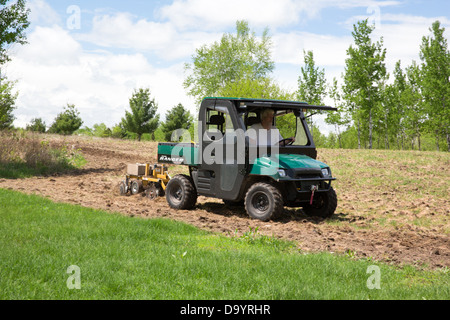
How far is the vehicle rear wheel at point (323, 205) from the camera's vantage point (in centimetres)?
905

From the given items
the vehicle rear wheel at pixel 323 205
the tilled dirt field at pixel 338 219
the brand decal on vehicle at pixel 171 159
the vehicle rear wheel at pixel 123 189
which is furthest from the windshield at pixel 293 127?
the vehicle rear wheel at pixel 123 189

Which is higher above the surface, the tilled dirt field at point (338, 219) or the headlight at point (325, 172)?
the headlight at point (325, 172)

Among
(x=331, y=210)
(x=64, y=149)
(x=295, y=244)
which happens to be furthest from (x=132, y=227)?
(x=64, y=149)

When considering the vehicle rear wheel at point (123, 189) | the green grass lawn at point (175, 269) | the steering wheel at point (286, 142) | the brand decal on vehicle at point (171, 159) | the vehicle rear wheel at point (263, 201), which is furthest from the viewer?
the vehicle rear wheel at point (123, 189)

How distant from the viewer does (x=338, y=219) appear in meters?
9.15

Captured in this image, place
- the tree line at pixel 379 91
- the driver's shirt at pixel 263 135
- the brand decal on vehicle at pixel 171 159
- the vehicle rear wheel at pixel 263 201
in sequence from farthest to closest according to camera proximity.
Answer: the tree line at pixel 379 91 → the brand decal on vehicle at pixel 171 159 → the driver's shirt at pixel 263 135 → the vehicle rear wheel at pixel 263 201

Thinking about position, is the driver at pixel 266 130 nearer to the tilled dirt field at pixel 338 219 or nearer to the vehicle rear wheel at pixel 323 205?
the vehicle rear wheel at pixel 323 205

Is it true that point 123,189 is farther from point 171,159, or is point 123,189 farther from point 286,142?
point 286,142

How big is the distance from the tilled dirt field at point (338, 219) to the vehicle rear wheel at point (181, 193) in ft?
0.63

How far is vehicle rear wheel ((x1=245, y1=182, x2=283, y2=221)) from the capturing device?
813cm

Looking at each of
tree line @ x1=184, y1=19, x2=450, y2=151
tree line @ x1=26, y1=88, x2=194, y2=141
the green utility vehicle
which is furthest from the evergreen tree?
the green utility vehicle

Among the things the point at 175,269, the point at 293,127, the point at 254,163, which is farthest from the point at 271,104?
the point at 175,269
